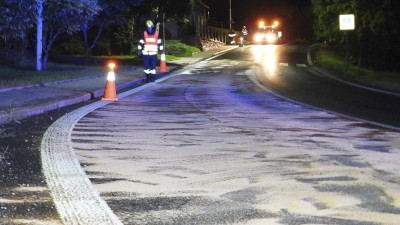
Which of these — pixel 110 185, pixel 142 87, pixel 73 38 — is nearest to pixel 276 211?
pixel 110 185

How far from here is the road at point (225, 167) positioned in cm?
485

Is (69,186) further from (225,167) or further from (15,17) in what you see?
(15,17)

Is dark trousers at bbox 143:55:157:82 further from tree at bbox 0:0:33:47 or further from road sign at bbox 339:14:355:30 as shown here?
road sign at bbox 339:14:355:30

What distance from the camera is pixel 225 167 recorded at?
650 centimetres

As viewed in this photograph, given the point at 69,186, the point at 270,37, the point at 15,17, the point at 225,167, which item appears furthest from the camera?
the point at 270,37

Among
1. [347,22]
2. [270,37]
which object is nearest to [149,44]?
[347,22]

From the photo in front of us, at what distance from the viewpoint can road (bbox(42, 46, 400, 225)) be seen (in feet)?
15.9

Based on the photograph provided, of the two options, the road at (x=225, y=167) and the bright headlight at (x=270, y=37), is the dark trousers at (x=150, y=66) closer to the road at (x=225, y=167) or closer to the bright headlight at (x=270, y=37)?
the road at (x=225, y=167)

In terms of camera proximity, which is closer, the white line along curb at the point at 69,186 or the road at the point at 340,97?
the white line along curb at the point at 69,186

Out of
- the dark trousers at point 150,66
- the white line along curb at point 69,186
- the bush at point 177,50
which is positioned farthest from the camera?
the bush at point 177,50

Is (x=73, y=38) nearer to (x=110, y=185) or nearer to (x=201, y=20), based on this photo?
(x=201, y=20)

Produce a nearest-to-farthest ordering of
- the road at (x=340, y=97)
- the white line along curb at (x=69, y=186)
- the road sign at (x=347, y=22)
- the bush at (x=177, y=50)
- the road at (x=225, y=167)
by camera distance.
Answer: the white line along curb at (x=69, y=186) → the road at (x=225, y=167) → the road at (x=340, y=97) → the road sign at (x=347, y=22) → the bush at (x=177, y=50)

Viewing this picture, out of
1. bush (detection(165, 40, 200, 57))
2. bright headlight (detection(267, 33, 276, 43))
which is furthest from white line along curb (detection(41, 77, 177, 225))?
bright headlight (detection(267, 33, 276, 43))

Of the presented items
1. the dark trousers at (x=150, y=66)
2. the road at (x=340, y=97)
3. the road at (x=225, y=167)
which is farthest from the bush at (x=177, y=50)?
the road at (x=225, y=167)
